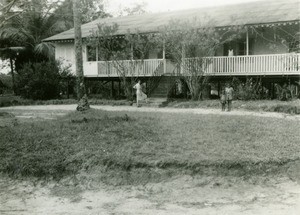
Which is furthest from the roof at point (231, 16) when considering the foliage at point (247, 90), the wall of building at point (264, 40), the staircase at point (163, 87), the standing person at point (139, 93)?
the standing person at point (139, 93)

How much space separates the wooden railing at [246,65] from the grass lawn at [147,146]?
7.55m

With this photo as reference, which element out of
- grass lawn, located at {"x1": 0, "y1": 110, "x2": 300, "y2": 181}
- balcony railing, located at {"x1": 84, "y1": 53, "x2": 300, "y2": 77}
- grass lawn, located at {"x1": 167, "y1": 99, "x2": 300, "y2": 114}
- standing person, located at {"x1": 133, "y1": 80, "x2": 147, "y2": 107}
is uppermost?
balcony railing, located at {"x1": 84, "y1": 53, "x2": 300, "y2": 77}

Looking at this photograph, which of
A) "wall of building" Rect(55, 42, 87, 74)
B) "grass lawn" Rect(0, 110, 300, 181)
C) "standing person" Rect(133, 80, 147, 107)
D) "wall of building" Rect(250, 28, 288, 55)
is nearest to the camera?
A: "grass lawn" Rect(0, 110, 300, 181)

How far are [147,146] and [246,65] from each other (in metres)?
12.5

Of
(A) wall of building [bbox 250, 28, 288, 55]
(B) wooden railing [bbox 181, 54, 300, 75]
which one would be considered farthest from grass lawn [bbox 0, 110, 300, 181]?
(A) wall of building [bbox 250, 28, 288, 55]

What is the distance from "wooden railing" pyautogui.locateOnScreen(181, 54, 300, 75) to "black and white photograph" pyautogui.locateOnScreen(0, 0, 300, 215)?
0.17 ft

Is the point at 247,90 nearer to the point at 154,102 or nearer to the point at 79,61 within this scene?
the point at 154,102

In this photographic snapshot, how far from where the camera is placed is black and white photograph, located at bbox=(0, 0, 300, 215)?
882 centimetres

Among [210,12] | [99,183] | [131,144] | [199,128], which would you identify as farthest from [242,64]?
[99,183]

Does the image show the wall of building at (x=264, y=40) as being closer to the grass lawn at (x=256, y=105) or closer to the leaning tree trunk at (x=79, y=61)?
the grass lawn at (x=256, y=105)

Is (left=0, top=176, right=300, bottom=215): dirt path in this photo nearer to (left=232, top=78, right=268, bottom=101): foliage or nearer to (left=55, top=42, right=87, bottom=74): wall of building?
(left=232, top=78, right=268, bottom=101): foliage

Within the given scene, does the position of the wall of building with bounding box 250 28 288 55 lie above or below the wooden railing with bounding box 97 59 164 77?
above

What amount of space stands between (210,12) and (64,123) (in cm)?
1554

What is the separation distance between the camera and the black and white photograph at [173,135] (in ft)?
28.9
